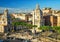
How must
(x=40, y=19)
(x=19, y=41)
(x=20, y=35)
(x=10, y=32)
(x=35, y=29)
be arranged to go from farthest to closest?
(x=40, y=19) < (x=35, y=29) < (x=10, y=32) < (x=20, y=35) < (x=19, y=41)

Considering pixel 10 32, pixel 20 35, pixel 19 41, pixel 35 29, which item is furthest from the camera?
pixel 35 29

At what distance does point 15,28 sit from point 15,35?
4.60 m

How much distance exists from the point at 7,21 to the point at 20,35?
4.18 metres

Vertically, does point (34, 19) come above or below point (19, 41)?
above

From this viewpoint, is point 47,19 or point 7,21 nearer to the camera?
point 7,21

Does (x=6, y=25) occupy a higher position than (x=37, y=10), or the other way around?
(x=37, y=10)

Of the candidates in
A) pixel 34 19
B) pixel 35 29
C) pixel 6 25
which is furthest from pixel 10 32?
pixel 34 19

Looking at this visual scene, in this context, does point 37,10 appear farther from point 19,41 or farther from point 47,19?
point 19,41

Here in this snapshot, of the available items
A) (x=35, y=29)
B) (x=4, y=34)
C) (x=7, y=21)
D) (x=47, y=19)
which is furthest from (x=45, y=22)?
(x=4, y=34)

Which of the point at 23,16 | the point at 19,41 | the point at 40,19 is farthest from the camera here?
the point at 23,16

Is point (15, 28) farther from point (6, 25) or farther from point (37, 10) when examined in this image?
point (37, 10)

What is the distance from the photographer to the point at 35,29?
94.4 ft

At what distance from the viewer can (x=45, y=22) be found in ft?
106

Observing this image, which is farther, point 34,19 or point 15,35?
point 34,19
